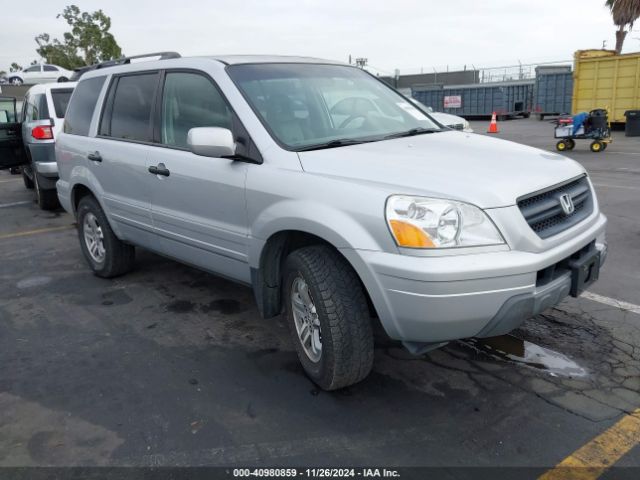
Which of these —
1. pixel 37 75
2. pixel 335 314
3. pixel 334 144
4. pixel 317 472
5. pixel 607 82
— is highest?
pixel 37 75

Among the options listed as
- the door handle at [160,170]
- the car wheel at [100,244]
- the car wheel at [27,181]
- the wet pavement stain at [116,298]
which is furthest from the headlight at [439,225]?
the car wheel at [27,181]

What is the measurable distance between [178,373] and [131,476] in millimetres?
965

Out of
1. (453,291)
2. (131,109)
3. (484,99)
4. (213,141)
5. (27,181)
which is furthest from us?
(484,99)

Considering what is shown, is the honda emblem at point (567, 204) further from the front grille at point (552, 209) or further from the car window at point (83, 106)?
the car window at point (83, 106)

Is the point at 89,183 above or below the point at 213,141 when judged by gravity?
below

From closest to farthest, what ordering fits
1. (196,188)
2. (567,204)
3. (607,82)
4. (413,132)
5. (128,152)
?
(567,204)
(196,188)
(413,132)
(128,152)
(607,82)

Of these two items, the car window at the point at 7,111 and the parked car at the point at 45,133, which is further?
the car window at the point at 7,111

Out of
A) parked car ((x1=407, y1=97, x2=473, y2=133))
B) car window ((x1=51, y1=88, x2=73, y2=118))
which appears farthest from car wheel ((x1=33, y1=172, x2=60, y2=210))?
parked car ((x1=407, y1=97, x2=473, y2=133))

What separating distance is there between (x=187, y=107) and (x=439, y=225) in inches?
87.1

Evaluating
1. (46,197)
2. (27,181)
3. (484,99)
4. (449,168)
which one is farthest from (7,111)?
(484,99)

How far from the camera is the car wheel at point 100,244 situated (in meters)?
5.06

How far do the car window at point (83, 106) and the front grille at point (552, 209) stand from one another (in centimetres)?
393

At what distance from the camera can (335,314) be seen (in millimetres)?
2838

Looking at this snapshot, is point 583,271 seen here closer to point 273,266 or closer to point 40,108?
point 273,266
